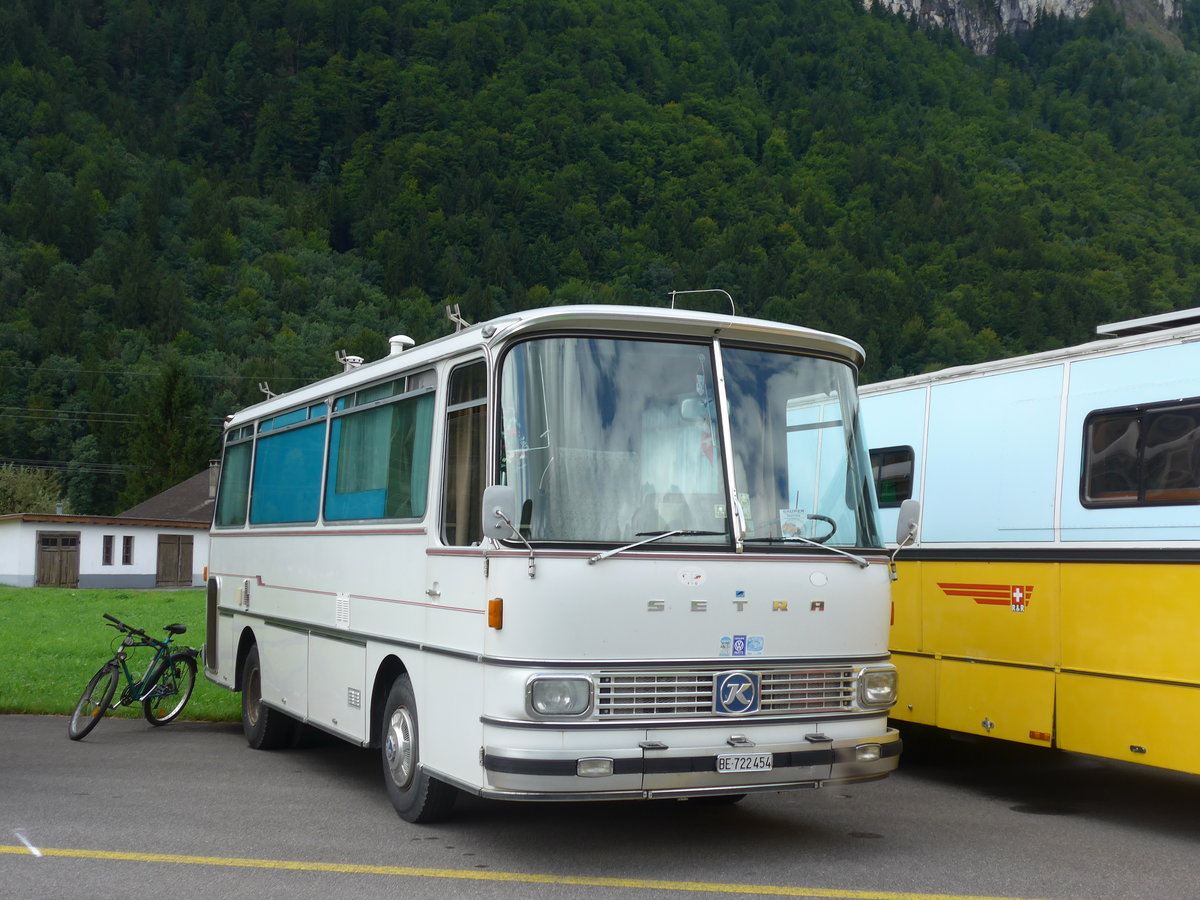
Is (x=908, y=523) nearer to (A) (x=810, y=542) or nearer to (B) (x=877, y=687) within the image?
(A) (x=810, y=542)

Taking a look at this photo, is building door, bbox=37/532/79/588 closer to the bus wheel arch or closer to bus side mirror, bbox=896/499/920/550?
the bus wheel arch

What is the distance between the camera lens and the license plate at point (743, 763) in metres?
7.54

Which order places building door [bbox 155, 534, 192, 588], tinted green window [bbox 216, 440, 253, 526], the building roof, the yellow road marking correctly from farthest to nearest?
the building roof, building door [bbox 155, 534, 192, 588], tinted green window [bbox 216, 440, 253, 526], the yellow road marking

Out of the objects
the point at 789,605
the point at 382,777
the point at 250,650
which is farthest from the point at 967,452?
the point at 250,650

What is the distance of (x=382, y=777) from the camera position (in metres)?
10.9

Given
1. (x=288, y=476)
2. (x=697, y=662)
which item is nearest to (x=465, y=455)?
(x=697, y=662)

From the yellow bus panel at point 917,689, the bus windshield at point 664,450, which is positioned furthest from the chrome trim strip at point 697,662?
the yellow bus panel at point 917,689

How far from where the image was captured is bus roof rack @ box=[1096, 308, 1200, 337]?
9.48m

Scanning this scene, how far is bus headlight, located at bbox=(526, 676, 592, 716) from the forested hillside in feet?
254

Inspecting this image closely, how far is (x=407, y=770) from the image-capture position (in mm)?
8742

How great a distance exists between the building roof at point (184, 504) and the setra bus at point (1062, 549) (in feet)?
193

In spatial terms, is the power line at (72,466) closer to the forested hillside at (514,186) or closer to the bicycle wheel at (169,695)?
the forested hillside at (514,186)

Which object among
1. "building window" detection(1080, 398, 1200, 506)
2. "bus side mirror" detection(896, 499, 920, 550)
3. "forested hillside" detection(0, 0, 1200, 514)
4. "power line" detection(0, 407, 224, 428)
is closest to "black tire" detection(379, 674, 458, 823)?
"bus side mirror" detection(896, 499, 920, 550)

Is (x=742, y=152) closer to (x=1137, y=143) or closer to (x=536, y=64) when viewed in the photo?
(x=536, y=64)
